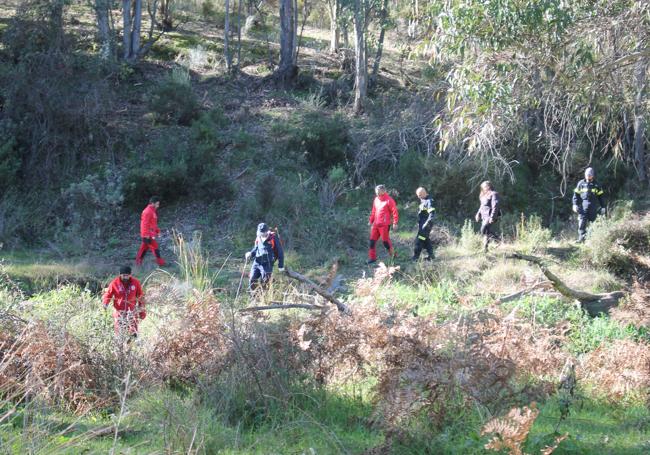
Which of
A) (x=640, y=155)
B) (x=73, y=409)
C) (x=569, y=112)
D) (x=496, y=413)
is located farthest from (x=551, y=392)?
(x=640, y=155)

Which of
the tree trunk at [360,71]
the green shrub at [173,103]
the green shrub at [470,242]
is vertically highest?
the tree trunk at [360,71]

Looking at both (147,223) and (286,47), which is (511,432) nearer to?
(147,223)

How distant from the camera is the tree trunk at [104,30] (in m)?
21.5

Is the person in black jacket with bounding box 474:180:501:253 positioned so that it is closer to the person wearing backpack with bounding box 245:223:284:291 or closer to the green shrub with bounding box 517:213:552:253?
the green shrub with bounding box 517:213:552:253

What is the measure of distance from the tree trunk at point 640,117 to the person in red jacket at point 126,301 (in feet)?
24.5

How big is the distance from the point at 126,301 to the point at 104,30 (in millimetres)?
16700

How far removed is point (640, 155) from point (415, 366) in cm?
1469

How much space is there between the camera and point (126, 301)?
8695 mm

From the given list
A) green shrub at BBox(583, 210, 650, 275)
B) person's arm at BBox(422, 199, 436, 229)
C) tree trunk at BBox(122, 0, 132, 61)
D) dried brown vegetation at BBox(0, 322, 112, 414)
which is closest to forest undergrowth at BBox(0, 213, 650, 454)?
dried brown vegetation at BBox(0, 322, 112, 414)

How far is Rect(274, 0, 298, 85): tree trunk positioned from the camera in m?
24.4

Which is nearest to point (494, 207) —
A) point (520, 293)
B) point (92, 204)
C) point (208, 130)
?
point (520, 293)

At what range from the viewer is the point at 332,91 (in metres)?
24.1

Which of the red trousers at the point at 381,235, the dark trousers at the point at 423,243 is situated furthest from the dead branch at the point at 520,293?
the red trousers at the point at 381,235

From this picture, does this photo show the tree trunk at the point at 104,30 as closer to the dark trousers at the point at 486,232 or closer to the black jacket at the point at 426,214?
the black jacket at the point at 426,214
